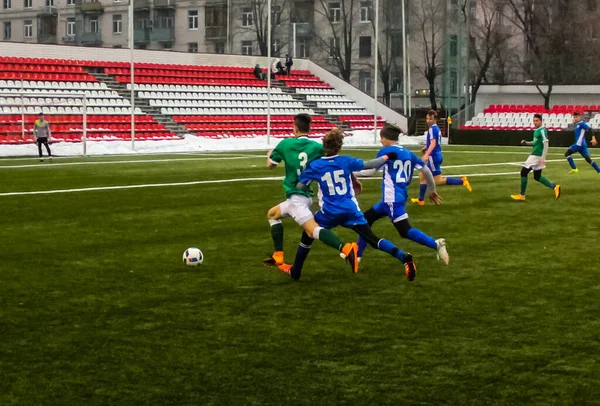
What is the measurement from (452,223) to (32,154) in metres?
24.1

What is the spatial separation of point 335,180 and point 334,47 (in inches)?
2099

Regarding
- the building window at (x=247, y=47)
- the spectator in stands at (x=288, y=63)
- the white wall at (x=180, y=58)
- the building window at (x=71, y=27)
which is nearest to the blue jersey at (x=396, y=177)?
the white wall at (x=180, y=58)

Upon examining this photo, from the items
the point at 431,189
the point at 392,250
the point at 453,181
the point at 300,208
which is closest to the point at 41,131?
the point at 453,181

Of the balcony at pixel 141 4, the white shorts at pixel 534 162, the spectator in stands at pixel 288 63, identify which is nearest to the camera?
the white shorts at pixel 534 162

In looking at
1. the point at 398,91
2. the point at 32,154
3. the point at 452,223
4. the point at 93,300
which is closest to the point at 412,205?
the point at 452,223

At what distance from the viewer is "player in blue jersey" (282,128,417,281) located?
30.3 ft

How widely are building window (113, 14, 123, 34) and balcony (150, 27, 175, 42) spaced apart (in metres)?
3.52

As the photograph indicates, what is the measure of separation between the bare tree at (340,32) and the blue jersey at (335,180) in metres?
52.6

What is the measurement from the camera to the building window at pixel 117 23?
44875 millimetres

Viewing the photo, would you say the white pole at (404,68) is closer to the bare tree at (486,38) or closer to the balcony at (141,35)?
the bare tree at (486,38)

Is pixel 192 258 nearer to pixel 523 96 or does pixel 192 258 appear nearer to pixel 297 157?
pixel 297 157

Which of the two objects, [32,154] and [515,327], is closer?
[515,327]

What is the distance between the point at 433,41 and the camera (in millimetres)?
59000

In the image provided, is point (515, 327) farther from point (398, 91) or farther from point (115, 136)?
point (398, 91)
